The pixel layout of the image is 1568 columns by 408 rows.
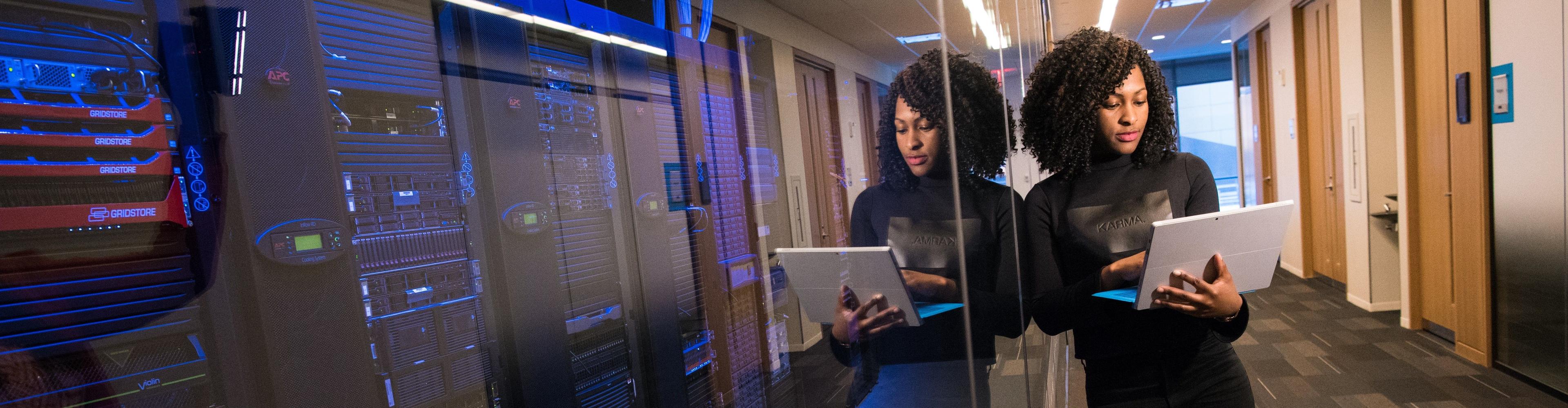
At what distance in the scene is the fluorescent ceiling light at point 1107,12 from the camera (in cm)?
452

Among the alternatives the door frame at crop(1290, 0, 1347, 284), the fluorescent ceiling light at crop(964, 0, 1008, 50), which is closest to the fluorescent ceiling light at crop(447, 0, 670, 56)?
the fluorescent ceiling light at crop(964, 0, 1008, 50)

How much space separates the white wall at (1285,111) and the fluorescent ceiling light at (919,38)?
4826 mm

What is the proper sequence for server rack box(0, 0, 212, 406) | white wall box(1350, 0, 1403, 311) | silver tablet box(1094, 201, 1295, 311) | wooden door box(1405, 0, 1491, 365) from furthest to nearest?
white wall box(1350, 0, 1403, 311) → wooden door box(1405, 0, 1491, 365) → silver tablet box(1094, 201, 1295, 311) → server rack box(0, 0, 212, 406)

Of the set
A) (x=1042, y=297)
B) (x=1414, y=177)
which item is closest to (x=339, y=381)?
(x=1042, y=297)

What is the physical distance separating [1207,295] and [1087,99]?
0.39 m

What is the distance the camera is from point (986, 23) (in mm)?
1229

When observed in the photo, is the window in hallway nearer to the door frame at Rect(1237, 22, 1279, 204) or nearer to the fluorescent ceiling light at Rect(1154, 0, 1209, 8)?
the door frame at Rect(1237, 22, 1279, 204)

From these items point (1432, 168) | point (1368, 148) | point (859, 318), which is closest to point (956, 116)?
point (859, 318)

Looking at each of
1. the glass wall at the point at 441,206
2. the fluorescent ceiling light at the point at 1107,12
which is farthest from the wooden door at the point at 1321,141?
the glass wall at the point at 441,206

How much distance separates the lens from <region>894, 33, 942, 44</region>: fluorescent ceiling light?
686 mm

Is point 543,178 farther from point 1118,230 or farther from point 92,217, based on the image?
point 1118,230

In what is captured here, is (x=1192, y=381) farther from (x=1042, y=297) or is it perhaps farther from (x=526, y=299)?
(x=526, y=299)

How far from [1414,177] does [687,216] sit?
3911 mm

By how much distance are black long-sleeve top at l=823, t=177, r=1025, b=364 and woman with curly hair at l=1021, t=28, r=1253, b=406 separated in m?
0.24
